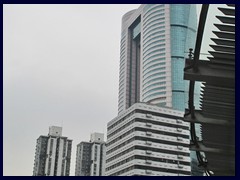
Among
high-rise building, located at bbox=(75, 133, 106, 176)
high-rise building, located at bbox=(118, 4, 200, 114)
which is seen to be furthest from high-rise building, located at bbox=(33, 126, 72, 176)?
high-rise building, located at bbox=(118, 4, 200, 114)

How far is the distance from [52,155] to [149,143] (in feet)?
169

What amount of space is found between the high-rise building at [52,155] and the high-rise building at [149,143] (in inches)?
1445

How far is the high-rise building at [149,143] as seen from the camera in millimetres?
83931

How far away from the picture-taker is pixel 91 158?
133625mm

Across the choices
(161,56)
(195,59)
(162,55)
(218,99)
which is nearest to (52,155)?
(161,56)

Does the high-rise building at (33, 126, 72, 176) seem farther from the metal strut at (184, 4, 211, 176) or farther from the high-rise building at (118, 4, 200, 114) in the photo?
the metal strut at (184, 4, 211, 176)

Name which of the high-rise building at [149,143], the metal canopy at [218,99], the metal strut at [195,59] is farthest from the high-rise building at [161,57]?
the metal strut at [195,59]

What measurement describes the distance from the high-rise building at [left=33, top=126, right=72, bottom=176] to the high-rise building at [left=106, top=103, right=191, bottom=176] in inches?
1445

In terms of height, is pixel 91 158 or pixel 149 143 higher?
pixel 91 158

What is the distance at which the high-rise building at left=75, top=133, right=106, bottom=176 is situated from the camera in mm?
131375

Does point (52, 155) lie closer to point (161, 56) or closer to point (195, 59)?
point (161, 56)

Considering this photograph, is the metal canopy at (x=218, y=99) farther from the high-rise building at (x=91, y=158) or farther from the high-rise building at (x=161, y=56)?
the high-rise building at (x=91, y=158)

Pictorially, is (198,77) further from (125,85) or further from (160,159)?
(125,85)
